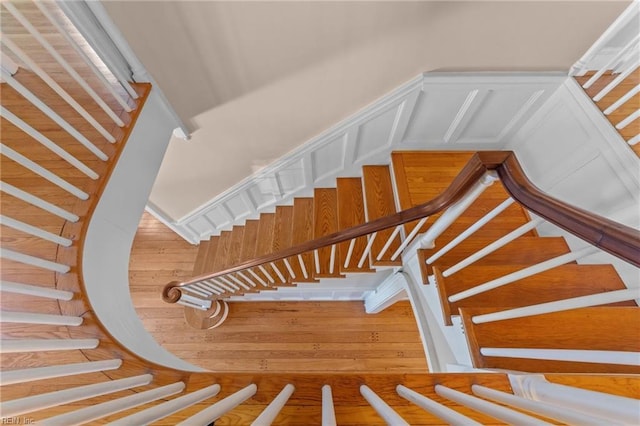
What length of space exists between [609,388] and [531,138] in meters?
2.02

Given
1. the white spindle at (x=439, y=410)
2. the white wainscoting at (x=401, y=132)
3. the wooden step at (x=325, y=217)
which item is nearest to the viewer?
the white spindle at (x=439, y=410)

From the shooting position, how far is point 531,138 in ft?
7.55

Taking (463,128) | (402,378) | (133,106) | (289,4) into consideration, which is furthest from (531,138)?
(133,106)

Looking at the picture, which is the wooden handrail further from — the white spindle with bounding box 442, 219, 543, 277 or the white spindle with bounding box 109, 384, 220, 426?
the white spindle with bounding box 109, 384, 220, 426

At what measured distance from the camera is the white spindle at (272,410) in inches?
24.0

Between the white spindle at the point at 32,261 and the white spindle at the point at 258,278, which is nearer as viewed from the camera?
the white spindle at the point at 32,261

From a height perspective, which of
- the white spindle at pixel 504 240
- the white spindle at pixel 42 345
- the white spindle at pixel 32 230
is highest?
the white spindle at pixel 32 230

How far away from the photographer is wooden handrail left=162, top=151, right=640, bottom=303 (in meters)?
0.56

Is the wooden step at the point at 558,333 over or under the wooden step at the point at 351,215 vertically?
under

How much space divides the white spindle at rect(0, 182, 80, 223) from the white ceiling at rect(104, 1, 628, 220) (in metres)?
1.00

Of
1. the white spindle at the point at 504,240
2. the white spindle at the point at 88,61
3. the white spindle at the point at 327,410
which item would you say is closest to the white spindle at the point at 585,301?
the white spindle at the point at 504,240

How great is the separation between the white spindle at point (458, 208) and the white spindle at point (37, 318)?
1.47 meters

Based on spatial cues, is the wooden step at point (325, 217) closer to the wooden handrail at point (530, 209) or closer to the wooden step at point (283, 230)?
the wooden step at point (283, 230)

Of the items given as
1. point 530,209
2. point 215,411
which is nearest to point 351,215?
point 530,209
